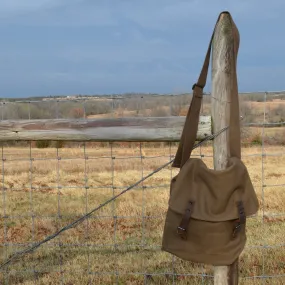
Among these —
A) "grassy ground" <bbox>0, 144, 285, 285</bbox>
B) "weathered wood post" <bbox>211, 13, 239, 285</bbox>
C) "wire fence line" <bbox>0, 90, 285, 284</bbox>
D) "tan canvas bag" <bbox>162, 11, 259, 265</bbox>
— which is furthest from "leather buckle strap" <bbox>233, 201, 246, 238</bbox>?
"grassy ground" <bbox>0, 144, 285, 285</bbox>

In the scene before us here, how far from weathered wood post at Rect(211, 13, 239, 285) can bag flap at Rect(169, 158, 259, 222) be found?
311mm

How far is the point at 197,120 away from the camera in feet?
7.52

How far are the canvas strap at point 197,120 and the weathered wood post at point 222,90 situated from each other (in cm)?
3

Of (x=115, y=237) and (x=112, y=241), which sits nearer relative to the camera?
(x=115, y=237)

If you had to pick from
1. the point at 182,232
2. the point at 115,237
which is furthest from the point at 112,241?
the point at 182,232

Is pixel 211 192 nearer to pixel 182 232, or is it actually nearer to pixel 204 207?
pixel 204 207

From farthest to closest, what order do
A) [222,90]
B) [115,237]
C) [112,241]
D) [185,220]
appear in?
[112,241], [115,237], [222,90], [185,220]

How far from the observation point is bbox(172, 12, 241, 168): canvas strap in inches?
90.2

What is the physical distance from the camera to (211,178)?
7.32 ft

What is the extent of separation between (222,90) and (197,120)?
1.10 ft

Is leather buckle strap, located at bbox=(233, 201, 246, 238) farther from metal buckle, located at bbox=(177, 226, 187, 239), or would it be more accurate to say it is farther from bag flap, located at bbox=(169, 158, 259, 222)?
metal buckle, located at bbox=(177, 226, 187, 239)

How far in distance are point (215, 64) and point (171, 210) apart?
0.86 metres

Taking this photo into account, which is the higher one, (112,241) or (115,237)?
(115,237)

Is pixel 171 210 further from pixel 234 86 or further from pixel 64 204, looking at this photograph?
pixel 64 204
